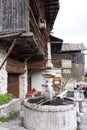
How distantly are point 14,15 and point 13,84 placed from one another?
17.8 ft

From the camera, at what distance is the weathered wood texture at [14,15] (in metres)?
7.97

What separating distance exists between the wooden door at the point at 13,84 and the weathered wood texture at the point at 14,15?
4.03 metres

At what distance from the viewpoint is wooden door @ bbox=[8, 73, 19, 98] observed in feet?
38.8

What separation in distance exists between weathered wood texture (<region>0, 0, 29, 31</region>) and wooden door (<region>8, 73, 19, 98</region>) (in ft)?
13.2

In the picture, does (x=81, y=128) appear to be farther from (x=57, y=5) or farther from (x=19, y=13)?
(x=57, y=5)

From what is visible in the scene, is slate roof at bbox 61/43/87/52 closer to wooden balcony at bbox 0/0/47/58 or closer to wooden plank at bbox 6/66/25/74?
wooden plank at bbox 6/66/25/74

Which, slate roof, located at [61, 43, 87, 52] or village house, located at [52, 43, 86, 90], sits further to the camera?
slate roof, located at [61, 43, 87, 52]

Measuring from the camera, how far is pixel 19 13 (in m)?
8.07

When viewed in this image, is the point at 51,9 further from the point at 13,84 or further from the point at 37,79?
the point at 13,84

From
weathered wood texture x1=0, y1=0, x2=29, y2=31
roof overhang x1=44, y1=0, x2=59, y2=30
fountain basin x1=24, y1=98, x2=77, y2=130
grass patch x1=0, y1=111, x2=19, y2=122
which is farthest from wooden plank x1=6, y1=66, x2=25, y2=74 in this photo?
roof overhang x1=44, y1=0, x2=59, y2=30

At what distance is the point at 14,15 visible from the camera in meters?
8.09

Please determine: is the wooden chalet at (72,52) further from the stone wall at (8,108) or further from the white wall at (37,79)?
the stone wall at (8,108)

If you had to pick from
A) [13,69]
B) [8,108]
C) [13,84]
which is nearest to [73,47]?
[13,84]

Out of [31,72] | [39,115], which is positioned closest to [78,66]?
[31,72]
